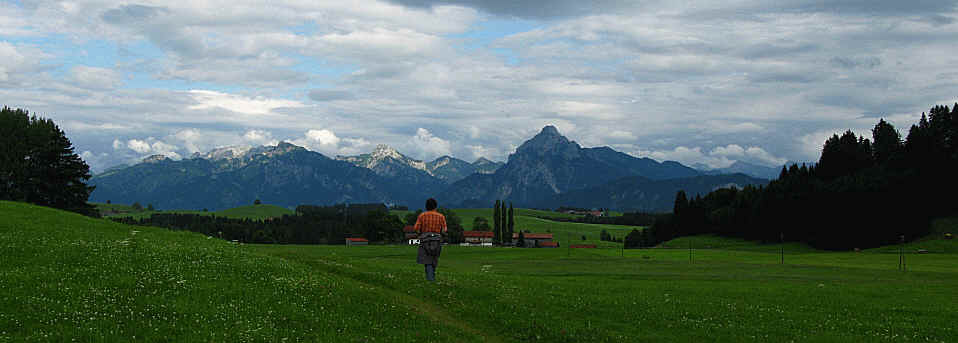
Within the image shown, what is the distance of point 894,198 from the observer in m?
112

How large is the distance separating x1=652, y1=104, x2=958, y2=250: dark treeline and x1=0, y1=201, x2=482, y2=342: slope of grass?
91170mm

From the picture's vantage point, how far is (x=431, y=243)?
28.2m

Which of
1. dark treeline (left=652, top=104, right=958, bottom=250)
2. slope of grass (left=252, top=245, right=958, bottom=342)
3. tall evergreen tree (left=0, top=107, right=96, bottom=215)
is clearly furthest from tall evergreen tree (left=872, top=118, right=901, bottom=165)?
tall evergreen tree (left=0, top=107, right=96, bottom=215)

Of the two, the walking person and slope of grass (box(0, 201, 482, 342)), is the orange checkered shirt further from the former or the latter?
slope of grass (box(0, 201, 482, 342))

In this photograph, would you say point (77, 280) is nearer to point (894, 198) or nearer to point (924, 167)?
point (894, 198)

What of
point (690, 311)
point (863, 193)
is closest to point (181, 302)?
point (690, 311)

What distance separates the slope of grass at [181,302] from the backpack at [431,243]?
2.94m

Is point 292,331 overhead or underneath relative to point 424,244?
underneath

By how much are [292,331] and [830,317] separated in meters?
21.5

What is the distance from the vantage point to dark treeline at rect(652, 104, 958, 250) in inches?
4375

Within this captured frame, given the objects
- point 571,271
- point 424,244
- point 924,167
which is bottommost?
point 571,271

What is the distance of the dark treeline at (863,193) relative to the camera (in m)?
111

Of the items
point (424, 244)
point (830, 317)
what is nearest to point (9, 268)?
point (424, 244)

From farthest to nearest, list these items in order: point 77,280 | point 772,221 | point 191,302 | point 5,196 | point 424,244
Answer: point 772,221, point 5,196, point 424,244, point 77,280, point 191,302
